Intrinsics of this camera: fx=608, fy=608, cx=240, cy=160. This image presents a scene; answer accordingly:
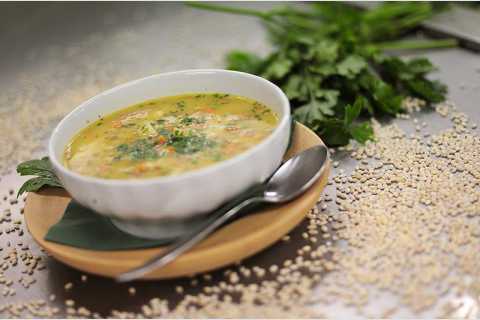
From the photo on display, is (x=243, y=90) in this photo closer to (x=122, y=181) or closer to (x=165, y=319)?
(x=122, y=181)

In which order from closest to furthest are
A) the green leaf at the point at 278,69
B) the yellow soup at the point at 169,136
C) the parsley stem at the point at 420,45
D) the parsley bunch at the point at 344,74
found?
the yellow soup at the point at 169,136, the parsley bunch at the point at 344,74, the green leaf at the point at 278,69, the parsley stem at the point at 420,45

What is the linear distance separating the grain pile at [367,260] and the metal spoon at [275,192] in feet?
0.56

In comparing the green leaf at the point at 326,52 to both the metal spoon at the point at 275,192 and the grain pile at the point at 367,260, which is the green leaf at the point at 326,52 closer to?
the grain pile at the point at 367,260

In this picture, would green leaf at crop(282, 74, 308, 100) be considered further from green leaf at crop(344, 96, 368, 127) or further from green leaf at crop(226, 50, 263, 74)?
green leaf at crop(344, 96, 368, 127)

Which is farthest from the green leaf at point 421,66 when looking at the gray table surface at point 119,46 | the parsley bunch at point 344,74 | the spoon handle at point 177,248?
the spoon handle at point 177,248

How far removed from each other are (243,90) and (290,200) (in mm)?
484

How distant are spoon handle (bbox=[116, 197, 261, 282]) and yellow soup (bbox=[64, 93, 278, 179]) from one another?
0.16m

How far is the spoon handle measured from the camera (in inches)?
58.6

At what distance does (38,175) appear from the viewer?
2.01 metres

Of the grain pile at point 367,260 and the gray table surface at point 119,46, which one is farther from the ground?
the grain pile at point 367,260

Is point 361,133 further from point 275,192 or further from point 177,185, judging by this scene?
point 177,185

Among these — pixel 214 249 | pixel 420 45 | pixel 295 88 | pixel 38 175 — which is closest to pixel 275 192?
pixel 214 249

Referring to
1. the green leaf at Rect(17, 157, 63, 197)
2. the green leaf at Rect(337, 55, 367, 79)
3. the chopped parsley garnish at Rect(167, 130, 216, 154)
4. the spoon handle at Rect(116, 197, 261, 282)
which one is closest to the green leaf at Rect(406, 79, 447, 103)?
the green leaf at Rect(337, 55, 367, 79)

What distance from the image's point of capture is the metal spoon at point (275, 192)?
4.94 feet
